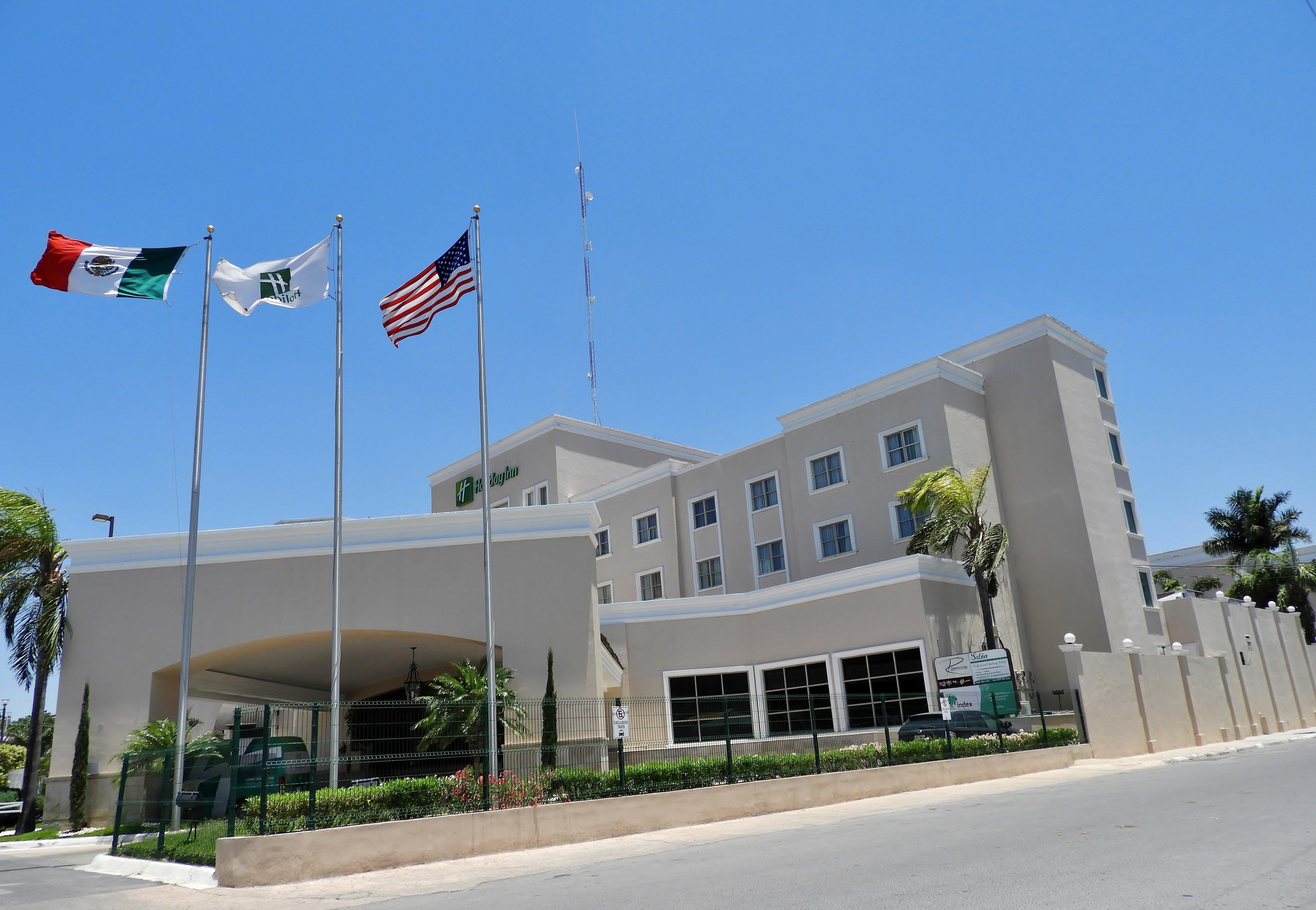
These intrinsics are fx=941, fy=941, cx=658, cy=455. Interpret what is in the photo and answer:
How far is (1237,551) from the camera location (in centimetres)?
5525

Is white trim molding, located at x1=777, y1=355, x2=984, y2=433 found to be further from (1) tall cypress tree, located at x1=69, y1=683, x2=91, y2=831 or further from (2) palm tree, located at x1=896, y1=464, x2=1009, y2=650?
(1) tall cypress tree, located at x1=69, y1=683, x2=91, y2=831

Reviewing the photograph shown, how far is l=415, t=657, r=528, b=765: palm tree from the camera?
50.6 ft

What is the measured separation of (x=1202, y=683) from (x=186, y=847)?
31362mm

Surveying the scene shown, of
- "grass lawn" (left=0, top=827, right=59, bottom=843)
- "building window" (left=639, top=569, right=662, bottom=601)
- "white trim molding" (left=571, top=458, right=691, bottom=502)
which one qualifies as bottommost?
"grass lawn" (left=0, top=827, right=59, bottom=843)

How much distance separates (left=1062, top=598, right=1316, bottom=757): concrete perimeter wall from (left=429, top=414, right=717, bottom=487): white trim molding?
2198 centimetres

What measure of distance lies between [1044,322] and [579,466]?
69.1 feet

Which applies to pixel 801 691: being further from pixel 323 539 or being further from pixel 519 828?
pixel 519 828

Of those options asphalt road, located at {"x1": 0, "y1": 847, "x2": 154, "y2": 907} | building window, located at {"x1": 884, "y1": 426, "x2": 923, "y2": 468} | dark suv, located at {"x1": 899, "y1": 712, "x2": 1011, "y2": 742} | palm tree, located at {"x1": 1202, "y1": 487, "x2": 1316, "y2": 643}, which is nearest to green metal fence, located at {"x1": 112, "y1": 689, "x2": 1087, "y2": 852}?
dark suv, located at {"x1": 899, "y1": 712, "x2": 1011, "y2": 742}

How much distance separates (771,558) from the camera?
36.5 metres

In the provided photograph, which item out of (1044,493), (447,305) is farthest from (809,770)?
(1044,493)

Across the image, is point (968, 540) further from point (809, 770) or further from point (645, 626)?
point (809, 770)

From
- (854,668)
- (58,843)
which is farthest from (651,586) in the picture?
(58,843)

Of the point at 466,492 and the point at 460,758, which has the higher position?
the point at 466,492

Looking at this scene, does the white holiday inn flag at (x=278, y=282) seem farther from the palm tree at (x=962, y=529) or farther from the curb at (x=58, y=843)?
the palm tree at (x=962, y=529)
